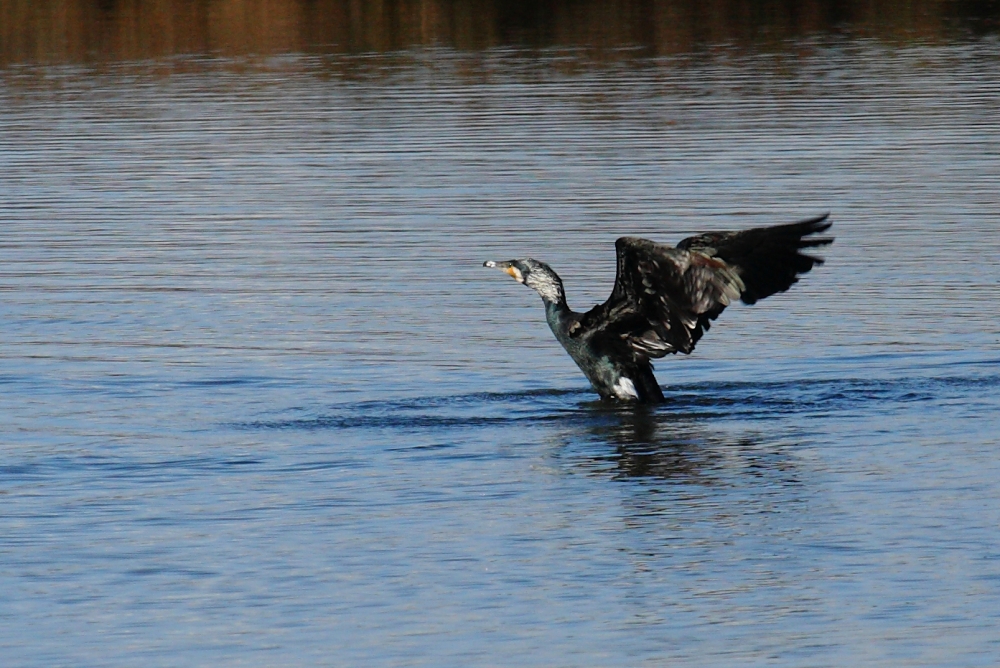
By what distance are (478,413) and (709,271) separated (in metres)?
1.63

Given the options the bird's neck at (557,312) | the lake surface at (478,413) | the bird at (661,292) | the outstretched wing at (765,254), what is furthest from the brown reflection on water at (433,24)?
the outstretched wing at (765,254)

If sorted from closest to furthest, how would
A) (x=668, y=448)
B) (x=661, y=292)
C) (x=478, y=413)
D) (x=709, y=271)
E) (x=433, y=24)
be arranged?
(x=668, y=448) → (x=709, y=271) → (x=661, y=292) → (x=478, y=413) → (x=433, y=24)

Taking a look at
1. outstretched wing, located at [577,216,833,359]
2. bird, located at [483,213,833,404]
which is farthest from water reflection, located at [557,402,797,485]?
outstretched wing, located at [577,216,833,359]

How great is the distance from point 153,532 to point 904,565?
3518 mm

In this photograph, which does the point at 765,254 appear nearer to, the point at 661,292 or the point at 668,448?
the point at 661,292

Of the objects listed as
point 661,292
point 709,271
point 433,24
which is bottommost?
point 661,292

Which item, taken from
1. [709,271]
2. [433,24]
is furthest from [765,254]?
[433,24]

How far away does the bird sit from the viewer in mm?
11914

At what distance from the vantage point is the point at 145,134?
2780 cm

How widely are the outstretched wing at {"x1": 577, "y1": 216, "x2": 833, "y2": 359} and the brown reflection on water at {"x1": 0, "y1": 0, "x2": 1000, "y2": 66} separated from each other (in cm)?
2611

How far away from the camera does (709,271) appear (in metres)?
12.0

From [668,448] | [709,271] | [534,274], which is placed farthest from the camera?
[534,274]

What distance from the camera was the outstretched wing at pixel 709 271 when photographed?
11867 millimetres

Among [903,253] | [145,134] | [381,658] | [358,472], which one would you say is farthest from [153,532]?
[145,134]
